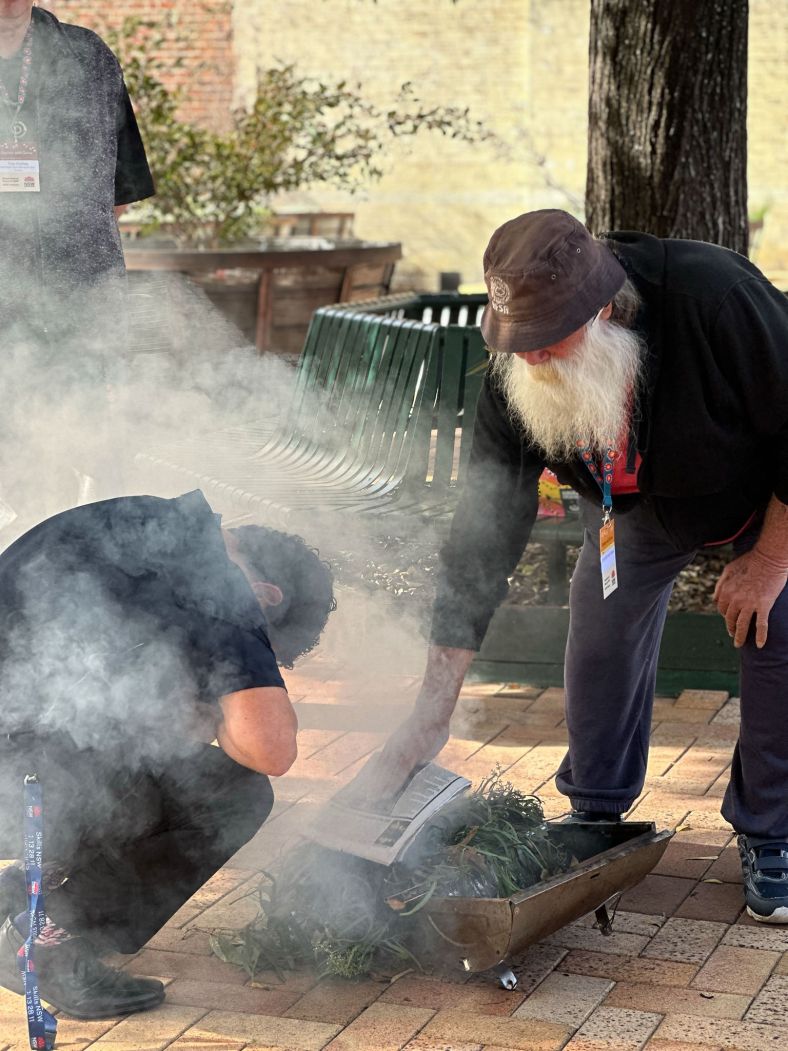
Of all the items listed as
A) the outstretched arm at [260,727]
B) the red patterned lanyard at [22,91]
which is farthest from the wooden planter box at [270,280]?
the outstretched arm at [260,727]

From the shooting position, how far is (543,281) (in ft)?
7.93

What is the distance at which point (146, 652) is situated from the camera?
98.2 inches

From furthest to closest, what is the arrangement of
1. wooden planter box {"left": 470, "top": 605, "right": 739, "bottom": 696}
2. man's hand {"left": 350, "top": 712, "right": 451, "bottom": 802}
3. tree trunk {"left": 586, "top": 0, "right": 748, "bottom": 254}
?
tree trunk {"left": 586, "top": 0, "right": 748, "bottom": 254} < wooden planter box {"left": 470, "top": 605, "right": 739, "bottom": 696} < man's hand {"left": 350, "top": 712, "right": 451, "bottom": 802}

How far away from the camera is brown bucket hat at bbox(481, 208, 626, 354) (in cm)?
242

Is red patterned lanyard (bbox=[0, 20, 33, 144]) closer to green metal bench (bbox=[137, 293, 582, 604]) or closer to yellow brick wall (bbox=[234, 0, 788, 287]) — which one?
green metal bench (bbox=[137, 293, 582, 604])

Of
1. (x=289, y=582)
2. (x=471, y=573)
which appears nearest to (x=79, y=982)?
(x=289, y=582)

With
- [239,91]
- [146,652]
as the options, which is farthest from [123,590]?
[239,91]

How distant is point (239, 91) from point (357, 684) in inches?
410

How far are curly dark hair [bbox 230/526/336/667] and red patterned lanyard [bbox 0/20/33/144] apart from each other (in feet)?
5.77

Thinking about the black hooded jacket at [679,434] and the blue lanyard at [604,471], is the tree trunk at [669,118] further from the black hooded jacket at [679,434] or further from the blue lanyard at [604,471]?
the blue lanyard at [604,471]

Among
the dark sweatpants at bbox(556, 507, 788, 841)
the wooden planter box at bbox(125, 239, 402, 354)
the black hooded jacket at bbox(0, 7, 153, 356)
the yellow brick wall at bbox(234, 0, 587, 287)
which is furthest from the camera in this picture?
the yellow brick wall at bbox(234, 0, 587, 287)

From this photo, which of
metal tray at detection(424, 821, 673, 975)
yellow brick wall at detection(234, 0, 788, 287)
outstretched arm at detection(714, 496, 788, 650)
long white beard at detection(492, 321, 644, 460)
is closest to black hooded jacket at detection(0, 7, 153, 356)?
long white beard at detection(492, 321, 644, 460)

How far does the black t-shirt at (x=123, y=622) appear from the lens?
244cm

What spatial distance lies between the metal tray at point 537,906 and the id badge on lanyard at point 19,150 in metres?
2.35
